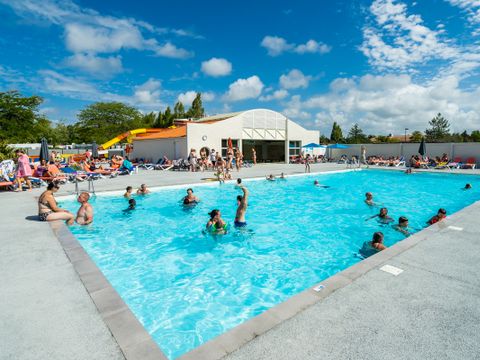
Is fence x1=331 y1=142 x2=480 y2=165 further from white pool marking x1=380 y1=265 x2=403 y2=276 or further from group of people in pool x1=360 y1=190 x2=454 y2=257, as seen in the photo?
white pool marking x1=380 y1=265 x2=403 y2=276

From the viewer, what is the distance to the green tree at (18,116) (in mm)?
29406

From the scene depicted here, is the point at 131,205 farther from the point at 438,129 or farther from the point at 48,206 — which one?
the point at 438,129

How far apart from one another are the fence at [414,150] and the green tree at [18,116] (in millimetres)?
34706

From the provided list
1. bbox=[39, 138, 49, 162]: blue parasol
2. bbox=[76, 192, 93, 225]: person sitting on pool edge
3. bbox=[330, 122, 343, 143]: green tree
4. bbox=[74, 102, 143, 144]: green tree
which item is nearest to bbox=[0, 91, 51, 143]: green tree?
bbox=[39, 138, 49, 162]: blue parasol

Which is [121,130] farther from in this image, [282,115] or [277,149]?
[282,115]

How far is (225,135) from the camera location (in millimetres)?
24984

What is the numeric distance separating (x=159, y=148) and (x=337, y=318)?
25.3 metres

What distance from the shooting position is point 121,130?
56.8 metres

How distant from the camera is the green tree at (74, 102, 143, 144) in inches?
2190

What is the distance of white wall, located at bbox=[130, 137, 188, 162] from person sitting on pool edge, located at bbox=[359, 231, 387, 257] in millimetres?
18245

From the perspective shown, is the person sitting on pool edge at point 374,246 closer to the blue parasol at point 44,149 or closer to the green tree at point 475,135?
the blue parasol at point 44,149

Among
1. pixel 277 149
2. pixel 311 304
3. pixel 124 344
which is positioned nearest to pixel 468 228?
pixel 311 304

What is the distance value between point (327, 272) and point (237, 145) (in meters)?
20.7

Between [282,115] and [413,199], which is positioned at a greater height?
[282,115]
